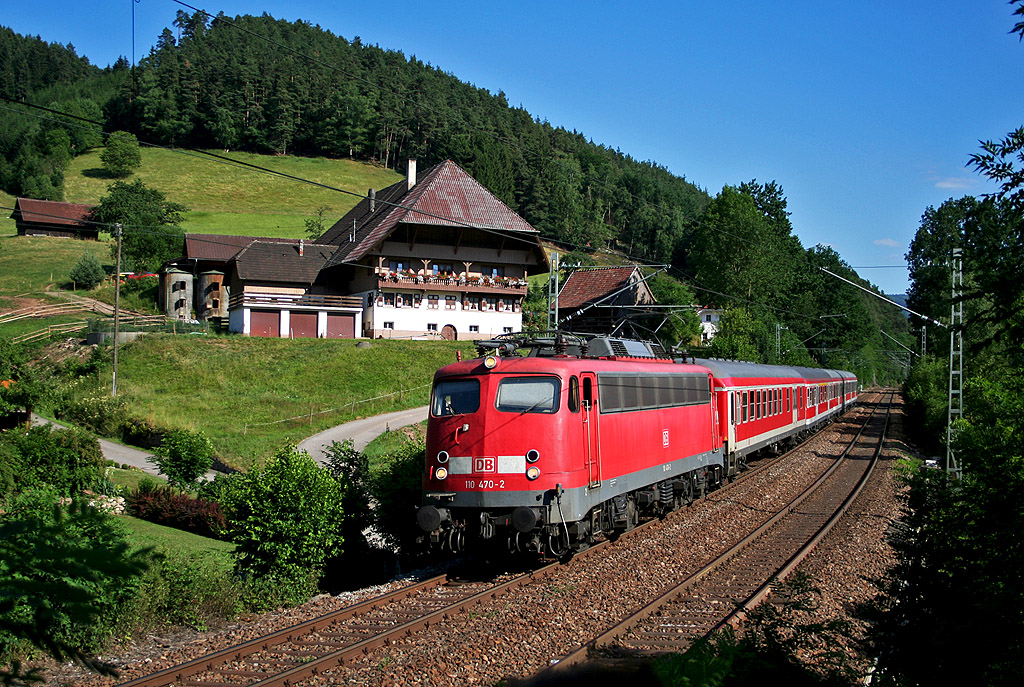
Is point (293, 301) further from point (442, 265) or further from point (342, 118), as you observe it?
point (342, 118)

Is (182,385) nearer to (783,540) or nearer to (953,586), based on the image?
(783,540)

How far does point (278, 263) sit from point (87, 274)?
876 inches

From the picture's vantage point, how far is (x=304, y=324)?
5200cm

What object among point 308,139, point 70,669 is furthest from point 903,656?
point 308,139

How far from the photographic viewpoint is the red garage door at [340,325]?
52.6 metres

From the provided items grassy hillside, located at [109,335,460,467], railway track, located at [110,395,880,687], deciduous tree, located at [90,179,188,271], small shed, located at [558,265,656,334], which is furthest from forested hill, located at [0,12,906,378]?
railway track, located at [110,395,880,687]

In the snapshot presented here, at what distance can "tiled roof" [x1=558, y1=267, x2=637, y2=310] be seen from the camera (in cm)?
6700

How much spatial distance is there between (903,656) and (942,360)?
112ft

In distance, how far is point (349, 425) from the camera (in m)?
34.4

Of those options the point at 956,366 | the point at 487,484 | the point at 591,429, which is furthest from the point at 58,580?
the point at 956,366

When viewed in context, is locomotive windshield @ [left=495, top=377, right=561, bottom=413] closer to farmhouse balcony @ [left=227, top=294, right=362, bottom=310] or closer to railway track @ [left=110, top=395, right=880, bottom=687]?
railway track @ [left=110, top=395, right=880, bottom=687]

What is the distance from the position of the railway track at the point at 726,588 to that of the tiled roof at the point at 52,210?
86010 mm

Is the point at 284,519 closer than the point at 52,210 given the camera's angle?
Yes

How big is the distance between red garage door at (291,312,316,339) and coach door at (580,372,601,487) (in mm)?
40745
